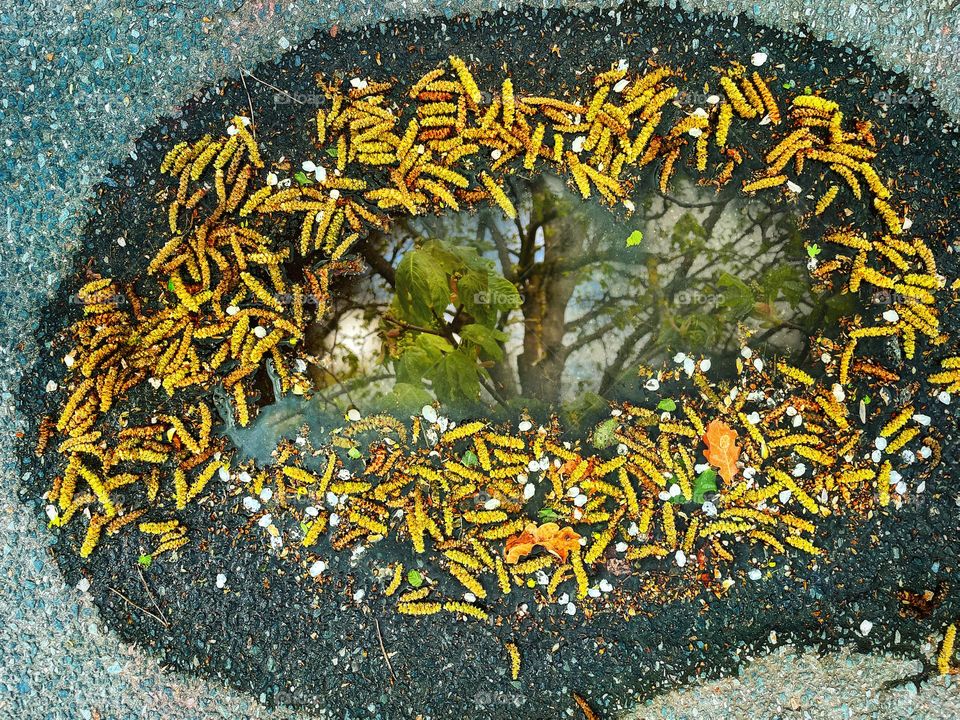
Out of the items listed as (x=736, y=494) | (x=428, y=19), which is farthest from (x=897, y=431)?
(x=428, y=19)

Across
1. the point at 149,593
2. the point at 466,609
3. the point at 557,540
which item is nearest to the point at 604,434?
the point at 557,540

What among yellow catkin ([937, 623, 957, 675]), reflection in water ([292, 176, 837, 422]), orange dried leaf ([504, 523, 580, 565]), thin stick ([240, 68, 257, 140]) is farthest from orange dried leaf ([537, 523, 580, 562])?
thin stick ([240, 68, 257, 140])

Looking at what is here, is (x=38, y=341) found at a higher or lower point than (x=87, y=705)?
higher

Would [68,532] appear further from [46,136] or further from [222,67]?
[222,67]

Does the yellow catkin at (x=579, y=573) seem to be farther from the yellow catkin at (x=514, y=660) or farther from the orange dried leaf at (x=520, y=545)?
the yellow catkin at (x=514, y=660)

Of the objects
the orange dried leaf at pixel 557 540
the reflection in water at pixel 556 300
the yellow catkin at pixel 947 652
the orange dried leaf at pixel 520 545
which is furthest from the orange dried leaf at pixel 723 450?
the yellow catkin at pixel 947 652

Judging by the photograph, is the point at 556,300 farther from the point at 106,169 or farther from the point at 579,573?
the point at 106,169

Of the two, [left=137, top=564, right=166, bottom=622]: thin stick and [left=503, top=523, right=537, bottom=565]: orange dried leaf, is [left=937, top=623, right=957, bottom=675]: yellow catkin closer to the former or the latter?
[left=503, top=523, right=537, bottom=565]: orange dried leaf
